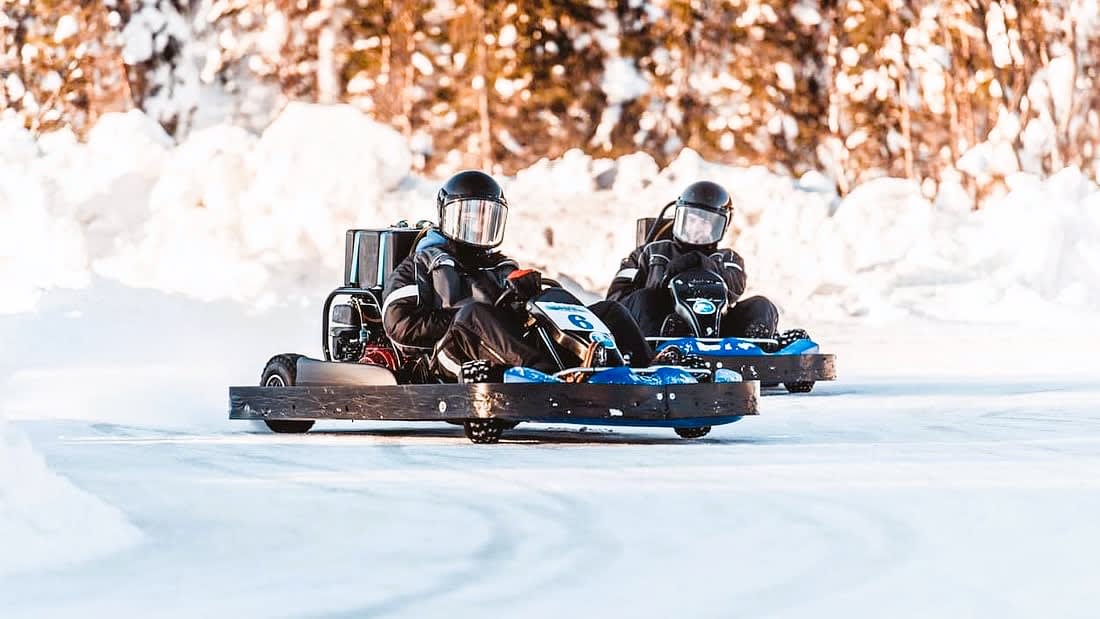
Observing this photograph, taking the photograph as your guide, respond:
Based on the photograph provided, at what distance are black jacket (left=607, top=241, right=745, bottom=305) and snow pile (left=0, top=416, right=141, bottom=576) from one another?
8.36m

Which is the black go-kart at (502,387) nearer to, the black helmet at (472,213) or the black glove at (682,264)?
the black helmet at (472,213)

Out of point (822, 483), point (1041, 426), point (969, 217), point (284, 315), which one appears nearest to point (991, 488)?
point (822, 483)

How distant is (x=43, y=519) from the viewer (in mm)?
5191

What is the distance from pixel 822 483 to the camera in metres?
6.87

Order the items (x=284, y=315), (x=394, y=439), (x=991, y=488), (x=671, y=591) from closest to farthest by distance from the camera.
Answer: (x=671, y=591) < (x=991, y=488) < (x=394, y=439) < (x=284, y=315)

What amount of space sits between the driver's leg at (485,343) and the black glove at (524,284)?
11 centimetres

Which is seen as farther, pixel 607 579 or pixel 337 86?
pixel 337 86

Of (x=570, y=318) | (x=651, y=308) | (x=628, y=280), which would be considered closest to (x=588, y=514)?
(x=570, y=318)

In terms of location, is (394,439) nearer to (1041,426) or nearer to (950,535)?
(1041,426)

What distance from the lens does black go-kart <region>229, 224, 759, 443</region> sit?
861 centimetres

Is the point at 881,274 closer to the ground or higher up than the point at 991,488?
higher up

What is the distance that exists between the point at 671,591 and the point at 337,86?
33.2 metres

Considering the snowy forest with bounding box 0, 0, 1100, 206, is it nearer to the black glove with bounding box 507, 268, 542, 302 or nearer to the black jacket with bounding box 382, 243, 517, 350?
the black jacket with bounding box 382, 243, 517, 350

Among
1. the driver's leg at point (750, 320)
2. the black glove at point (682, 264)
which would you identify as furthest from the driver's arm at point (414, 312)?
the driver's leg at point (750, 320)
